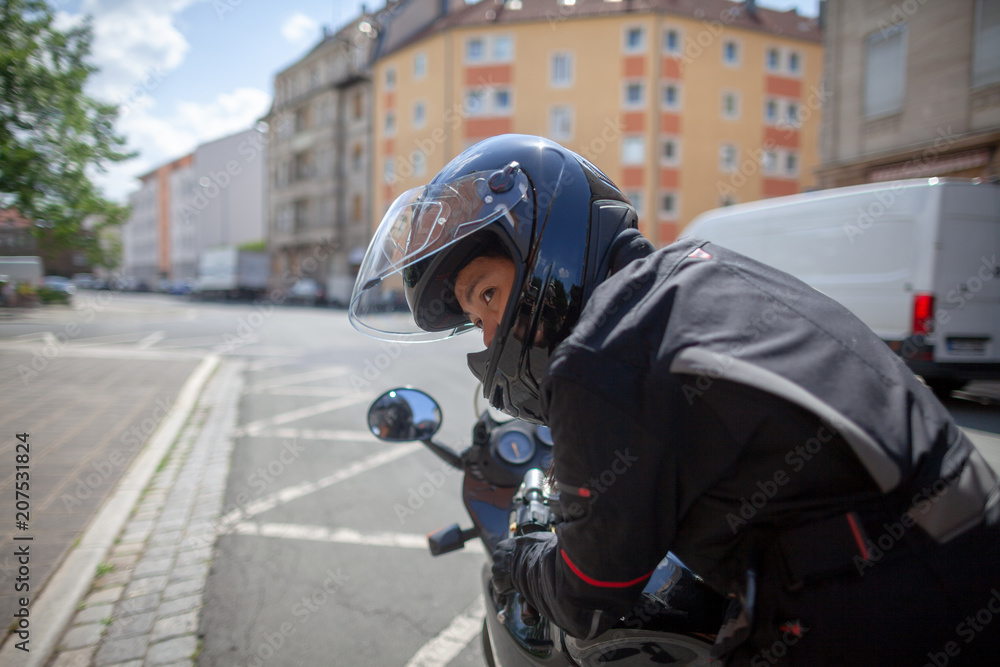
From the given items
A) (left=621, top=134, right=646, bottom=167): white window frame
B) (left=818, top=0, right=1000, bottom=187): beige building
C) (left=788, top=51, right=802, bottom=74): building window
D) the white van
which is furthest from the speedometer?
(left=788, top=51, right=802, bottom=74): building window

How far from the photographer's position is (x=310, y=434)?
20.2ft

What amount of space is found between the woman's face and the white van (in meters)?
6.17

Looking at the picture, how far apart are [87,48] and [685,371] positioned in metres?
4.77

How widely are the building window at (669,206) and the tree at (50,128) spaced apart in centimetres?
2892

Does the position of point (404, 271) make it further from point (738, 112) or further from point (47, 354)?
point (738, 112)

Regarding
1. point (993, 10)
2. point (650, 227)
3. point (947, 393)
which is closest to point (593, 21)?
point (650, 227)

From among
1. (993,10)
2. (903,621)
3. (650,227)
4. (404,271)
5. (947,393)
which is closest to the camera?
(903,621)

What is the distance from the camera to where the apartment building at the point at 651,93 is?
3008 cm

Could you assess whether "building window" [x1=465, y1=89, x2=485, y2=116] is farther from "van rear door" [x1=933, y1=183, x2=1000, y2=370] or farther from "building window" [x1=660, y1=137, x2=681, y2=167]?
"van rear door" [x1=933, y1=183, x2=1000, y2=370]

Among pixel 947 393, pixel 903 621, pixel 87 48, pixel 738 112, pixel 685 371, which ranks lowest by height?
pixel 947 393

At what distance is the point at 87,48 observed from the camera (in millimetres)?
3930

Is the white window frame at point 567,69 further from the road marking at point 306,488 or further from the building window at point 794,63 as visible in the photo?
the road marking at point 306,488

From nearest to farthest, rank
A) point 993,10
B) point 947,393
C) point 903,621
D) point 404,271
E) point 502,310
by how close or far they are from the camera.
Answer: point 903,621 → point 502,310 → point 404,271 → point 947,393 → point 993,10

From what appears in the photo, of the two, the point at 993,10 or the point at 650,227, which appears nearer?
the point at 993,10
